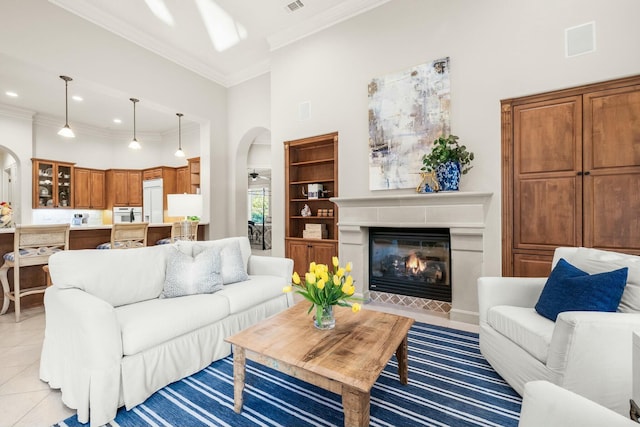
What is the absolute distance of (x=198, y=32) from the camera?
416 cm

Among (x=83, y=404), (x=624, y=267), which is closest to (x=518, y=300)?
(x=624, y=267)

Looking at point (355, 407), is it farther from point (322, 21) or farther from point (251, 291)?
point (322, 21)

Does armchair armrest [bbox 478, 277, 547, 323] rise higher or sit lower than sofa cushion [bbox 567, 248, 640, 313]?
lower

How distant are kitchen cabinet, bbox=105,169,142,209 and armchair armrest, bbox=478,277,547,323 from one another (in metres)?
8.14

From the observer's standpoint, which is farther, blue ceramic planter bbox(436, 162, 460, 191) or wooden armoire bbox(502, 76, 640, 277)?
blue ceramic planter bbox(436, 162, 460, 191)

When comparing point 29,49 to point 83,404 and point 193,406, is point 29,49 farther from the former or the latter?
point 193,406

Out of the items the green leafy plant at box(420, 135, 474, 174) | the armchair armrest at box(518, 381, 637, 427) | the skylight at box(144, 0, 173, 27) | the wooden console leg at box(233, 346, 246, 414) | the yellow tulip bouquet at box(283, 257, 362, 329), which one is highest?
the skylight at box(144, 0, 173, 27)

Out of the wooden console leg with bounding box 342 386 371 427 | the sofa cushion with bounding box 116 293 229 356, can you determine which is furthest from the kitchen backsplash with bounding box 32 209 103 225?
the wooden console leg with bounding box 342 386 371 427

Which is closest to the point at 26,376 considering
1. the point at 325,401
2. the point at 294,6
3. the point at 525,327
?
the point at 325,401

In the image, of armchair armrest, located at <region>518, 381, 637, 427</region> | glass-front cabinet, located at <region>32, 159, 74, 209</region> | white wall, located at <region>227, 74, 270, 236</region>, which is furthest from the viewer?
glass-front cabinet, located at <region>32, 159, 74, 209</region>

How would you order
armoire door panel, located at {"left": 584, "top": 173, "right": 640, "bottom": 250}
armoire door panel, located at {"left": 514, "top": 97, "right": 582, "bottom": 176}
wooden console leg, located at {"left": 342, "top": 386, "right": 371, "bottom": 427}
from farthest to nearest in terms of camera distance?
armoire door panel, located at {"left": 514, "top": 97, "right": 582, "bottom": 176} < armoire door panel, located at {"left": 584, "top": 173, "right": 640, "bottom": 250} < wooden console leg, located at {"left": 342, "top": 386, "right": 371, "bottom": 427}

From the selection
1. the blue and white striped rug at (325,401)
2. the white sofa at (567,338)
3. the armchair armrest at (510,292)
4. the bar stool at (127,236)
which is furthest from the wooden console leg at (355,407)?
the bar stool at (127,236)

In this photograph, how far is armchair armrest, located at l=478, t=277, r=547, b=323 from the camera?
2055mm

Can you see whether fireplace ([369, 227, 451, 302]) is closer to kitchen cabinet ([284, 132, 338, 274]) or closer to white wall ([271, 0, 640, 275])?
white wall ([271, 0, 640, 275])
